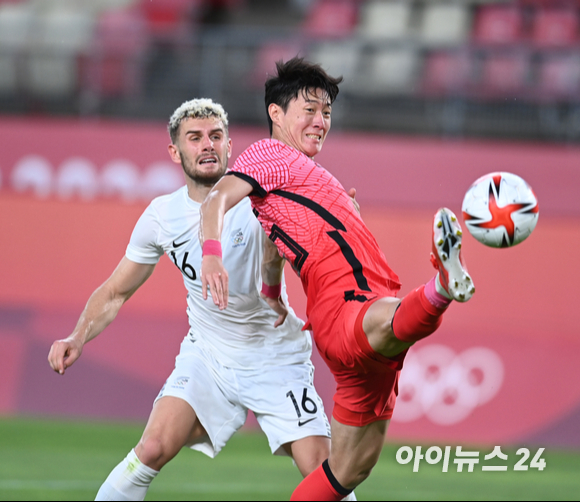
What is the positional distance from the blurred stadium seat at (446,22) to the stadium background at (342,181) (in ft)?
6.62

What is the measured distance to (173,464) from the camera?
352 inches

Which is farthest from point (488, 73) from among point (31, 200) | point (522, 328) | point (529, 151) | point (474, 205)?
point (474, 205)

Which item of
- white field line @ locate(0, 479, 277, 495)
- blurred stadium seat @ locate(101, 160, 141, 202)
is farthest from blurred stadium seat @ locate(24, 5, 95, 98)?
white field line @ locate(0, 479, 277, 495)

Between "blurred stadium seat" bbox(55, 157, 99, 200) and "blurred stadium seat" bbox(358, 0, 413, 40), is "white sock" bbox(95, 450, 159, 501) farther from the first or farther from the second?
"blurred stadium seat" bbox(358, 0, 413, 40)

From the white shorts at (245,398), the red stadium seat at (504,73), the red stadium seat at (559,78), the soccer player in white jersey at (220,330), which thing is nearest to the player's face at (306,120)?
the soccer player in white jersey at (220,330)

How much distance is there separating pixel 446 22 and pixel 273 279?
31.9ft

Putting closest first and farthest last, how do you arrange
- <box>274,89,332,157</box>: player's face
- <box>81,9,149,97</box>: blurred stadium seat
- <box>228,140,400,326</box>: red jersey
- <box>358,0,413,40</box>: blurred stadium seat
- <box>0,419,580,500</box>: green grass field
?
<box>228,140,400,326</box>: red jersey → <box>274,89,332,157</box>: player's face → <box>0,419,580,500</box>: green grass field → <box>81,9,149,97</box>: blurred stadium seat → <box>358,0,413,40</box>: blurred stadium seat

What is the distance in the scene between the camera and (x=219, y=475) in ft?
26.8

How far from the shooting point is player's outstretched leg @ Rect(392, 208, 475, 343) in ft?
12.2

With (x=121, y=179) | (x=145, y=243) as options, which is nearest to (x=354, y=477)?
(x=145, y=243)

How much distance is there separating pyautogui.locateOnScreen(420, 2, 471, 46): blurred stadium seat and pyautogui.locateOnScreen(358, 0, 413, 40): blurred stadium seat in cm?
28

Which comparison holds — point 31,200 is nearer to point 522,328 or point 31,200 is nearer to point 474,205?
point 522,328

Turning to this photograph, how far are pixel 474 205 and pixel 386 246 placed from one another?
22.6 ft

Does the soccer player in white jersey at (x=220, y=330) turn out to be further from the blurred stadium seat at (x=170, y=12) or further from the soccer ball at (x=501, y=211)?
the blurred stadium seat at (x=170, y=12)
